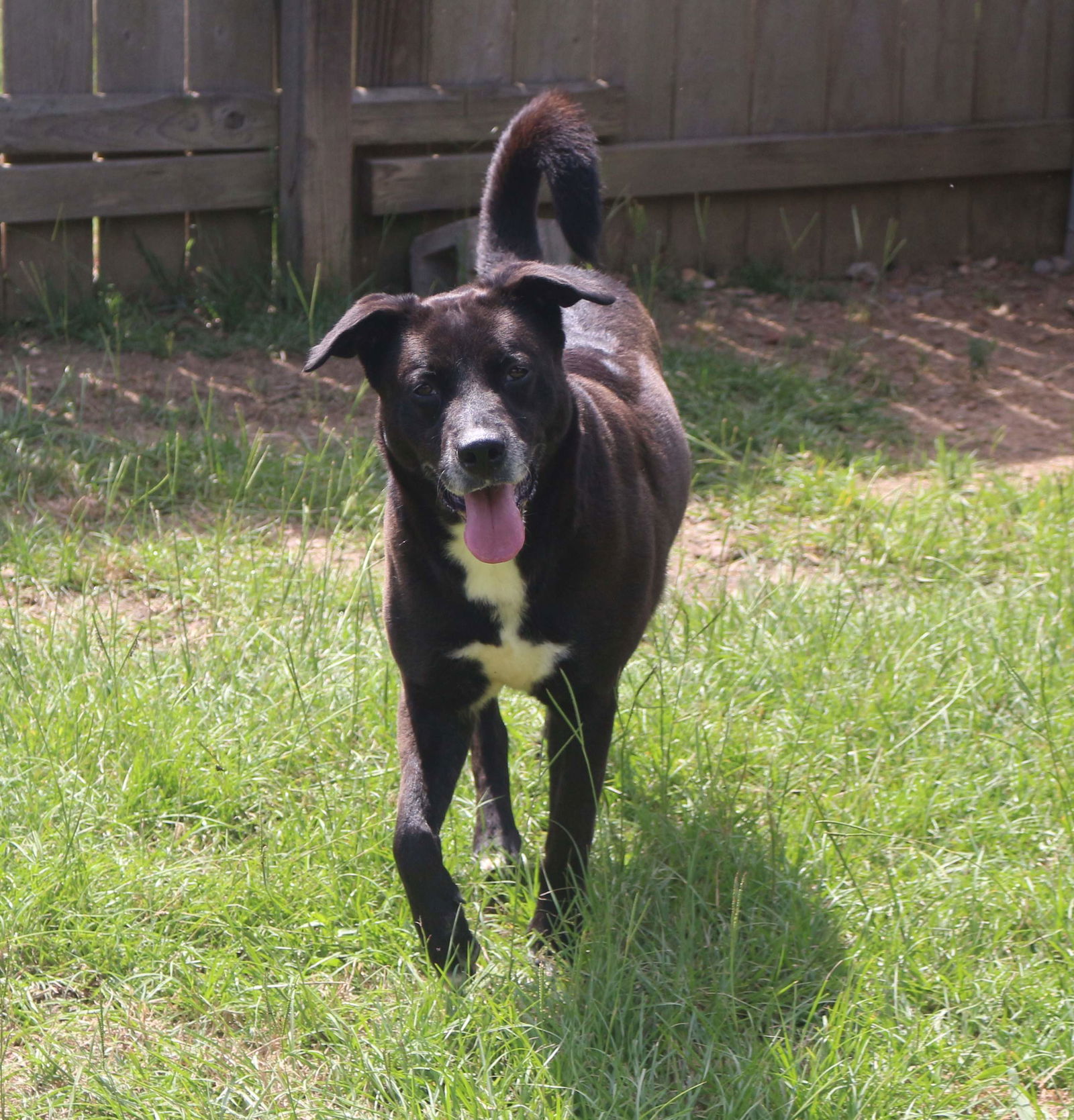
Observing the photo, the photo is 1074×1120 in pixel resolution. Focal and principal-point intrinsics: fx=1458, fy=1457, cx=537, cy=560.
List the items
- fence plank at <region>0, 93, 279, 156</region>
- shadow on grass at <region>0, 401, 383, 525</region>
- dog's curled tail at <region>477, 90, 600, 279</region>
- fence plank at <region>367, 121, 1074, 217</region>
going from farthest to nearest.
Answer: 1. fence plank at <region>367, 121, 1074, 217</region>
2. fence plank at <region>0, 93, 279, 156</region>
3. shadow on grass at <region>0, 401, 383, 525</region>
4. dog's curled tail at <region>477, 90, 600, 279</region>

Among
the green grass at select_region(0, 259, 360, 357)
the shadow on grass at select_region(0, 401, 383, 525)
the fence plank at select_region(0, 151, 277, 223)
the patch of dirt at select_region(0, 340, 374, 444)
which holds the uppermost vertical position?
the fence plank at select_region(0, 151, 277, 223)

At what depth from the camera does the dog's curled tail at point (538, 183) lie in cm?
339

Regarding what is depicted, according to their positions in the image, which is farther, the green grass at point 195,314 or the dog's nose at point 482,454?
the green grass at point 195,314

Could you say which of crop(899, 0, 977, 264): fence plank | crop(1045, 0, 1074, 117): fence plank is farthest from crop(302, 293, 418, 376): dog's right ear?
crop(1045, 0, 1074, 117): fence plank

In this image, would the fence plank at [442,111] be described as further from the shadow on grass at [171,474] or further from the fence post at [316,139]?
the shadow on grass at [171,474]

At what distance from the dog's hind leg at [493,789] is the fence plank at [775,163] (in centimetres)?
329

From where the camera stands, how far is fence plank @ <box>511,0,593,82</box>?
6.07 meters

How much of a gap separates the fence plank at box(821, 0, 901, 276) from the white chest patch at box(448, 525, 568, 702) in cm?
451

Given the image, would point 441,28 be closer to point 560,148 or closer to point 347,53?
point 347,53

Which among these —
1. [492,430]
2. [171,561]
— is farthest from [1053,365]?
[492,430]

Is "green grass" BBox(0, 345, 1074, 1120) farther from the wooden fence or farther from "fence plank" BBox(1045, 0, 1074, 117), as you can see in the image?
"fence plank" BBox(1045, 0, 1074, 117)

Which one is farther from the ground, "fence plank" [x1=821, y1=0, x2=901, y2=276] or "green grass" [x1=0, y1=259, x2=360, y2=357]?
"fence plank" [x1=821, y1=0, x2=901, y2=276]

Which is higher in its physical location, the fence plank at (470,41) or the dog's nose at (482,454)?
the fence plank at (470,41)

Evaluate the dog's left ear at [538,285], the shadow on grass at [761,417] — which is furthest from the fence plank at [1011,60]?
the dog's left ear at [538,285]
